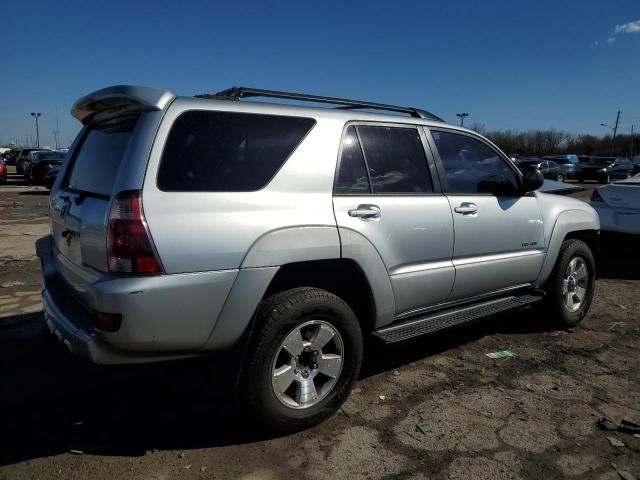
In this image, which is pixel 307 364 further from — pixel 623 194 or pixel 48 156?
pixel 48 156

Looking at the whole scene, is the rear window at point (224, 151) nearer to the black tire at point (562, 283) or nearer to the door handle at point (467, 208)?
the door handle at point (467, 208)

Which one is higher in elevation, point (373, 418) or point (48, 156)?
point (48, 156)

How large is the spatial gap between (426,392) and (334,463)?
1061 millimetres

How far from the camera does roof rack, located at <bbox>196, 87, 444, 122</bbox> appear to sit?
3.18 metres

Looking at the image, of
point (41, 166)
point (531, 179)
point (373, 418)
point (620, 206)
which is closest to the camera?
point (373, 418)

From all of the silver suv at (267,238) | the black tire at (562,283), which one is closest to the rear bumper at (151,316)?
the silver suv at (267,238)

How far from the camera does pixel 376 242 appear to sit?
3260 mm

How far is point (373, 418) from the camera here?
10.6 ft

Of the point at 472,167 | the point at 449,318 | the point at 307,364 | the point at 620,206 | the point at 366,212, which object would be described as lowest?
the point at 307,364

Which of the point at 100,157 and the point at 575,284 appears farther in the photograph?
the point at 575,284

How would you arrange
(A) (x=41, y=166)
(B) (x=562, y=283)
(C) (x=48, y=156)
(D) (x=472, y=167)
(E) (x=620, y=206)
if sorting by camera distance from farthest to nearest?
(C) (x=48, y=156) → (A) (x=41, y=166) → (E) (x=620, y=206) → (B) (x=562, y=283) → (D) (x=472, y=167)

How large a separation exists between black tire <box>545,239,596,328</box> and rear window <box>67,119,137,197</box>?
3.77 meters

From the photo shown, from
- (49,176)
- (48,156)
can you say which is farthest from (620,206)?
(48,156)

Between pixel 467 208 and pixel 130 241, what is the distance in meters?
2.44
